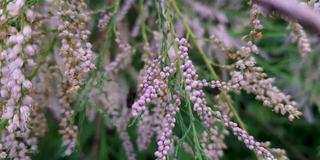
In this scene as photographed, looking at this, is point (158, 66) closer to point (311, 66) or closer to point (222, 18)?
point (222, 18)

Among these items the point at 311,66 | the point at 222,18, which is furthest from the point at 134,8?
the point at 311,66

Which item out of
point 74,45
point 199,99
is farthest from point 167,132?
point 74,45

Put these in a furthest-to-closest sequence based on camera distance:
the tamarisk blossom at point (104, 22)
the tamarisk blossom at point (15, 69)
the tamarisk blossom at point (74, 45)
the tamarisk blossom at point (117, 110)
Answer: the tamarisk blossom at point (117, 110) → the tamarisk blossom at point (104, 22) → the tamarisk blossom at point (74, 45) → the tamarisk blossom at point (15, 69)

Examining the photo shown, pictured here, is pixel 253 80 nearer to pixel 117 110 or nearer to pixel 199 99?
pixel 199 99

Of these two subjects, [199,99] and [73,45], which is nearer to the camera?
[199,99]

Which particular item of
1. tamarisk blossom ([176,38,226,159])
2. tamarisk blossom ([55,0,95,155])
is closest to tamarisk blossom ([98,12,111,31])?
tamarisk blossom ([55,0,95,155])

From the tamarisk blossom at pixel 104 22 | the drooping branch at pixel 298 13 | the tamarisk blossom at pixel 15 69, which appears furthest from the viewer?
the tamarisk blossom at pixel 104 22

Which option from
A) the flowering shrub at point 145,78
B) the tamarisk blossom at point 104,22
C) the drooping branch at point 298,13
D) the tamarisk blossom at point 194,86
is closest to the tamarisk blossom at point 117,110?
the flowering shrub at point 145,78

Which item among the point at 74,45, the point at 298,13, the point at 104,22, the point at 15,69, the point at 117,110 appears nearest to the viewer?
the point at 298,13

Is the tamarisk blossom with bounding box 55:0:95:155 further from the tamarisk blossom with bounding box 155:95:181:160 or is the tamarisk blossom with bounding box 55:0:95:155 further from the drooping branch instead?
the drooping branch

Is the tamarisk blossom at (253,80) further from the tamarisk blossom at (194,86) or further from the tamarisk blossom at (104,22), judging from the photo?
the tamarisk blossom at (104,22)
